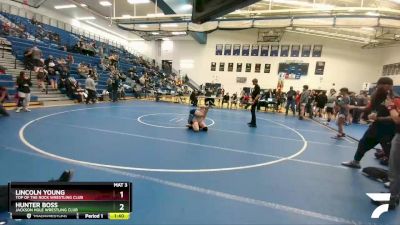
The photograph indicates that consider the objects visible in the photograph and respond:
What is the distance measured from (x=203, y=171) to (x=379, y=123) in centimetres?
373

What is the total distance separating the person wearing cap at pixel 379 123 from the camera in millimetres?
4400

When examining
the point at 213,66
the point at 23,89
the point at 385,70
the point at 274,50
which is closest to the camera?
the point at 23,89

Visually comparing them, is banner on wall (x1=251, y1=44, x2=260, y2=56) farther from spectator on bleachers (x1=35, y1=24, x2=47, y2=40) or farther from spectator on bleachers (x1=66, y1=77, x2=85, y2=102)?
spectator on bleachers (x1=35, y1=24, x2=47, y2=40)

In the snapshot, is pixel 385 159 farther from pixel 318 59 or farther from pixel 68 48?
pixel 318 59

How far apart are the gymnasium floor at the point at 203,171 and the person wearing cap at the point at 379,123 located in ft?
1.86

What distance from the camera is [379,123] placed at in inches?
194

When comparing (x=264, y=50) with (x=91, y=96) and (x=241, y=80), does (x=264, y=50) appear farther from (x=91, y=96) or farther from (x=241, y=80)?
(x=91, y=96)

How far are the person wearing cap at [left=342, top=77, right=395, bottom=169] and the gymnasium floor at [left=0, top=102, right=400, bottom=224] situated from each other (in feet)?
1.86

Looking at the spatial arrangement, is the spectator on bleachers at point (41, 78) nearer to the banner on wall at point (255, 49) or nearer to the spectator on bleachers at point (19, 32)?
the spectator on bleachers at point (19, 32)

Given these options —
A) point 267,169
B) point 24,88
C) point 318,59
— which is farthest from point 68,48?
point 318,59

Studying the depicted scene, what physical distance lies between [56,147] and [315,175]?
548cm

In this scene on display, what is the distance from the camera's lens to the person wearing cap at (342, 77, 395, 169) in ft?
14.4
